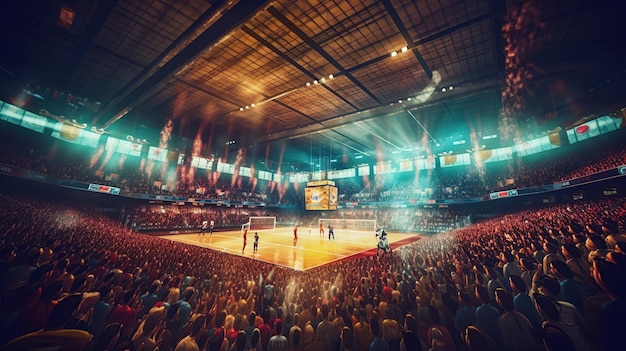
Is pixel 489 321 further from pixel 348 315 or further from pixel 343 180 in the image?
pixel 343 180

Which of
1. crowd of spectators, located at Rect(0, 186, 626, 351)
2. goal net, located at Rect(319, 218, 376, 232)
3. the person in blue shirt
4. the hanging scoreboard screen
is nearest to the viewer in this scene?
crowd of spectators, located at Rect(0, 186, 626, 351)

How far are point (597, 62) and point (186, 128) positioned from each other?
27996 millimetres

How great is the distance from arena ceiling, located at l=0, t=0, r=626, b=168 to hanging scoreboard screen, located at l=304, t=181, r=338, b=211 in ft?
22.5

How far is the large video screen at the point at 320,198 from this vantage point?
20666 mm

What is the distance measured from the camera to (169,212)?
990 inches

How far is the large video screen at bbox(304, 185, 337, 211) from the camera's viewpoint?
20666mm

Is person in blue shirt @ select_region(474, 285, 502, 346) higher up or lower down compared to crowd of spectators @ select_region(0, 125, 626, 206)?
lower down

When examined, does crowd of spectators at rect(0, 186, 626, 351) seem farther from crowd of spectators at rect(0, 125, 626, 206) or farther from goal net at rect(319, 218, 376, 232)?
goal net at rect(319, 218, 376, 232)

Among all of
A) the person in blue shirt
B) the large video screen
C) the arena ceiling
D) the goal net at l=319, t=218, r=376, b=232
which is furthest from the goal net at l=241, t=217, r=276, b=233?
the person in blue shirt

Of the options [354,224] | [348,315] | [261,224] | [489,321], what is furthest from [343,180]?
[489,321]

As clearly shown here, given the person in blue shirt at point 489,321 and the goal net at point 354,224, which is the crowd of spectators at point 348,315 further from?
the goal net at point 354,224

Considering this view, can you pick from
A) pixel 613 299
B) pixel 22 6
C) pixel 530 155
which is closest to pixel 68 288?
pixel 613 299

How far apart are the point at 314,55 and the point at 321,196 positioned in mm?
13543

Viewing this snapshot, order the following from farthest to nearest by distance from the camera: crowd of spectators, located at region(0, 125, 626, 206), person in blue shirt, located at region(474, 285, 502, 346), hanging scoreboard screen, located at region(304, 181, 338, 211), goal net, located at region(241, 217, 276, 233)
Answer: goal net, located at region(241, 217, 276, 233), hanging scoreboard screen, located at region(304, 181, 338, 211), crowd of spectators, located at region(0, 125, 626, 206), person in blue shirt, located at region(474, 285, 502, 346)
